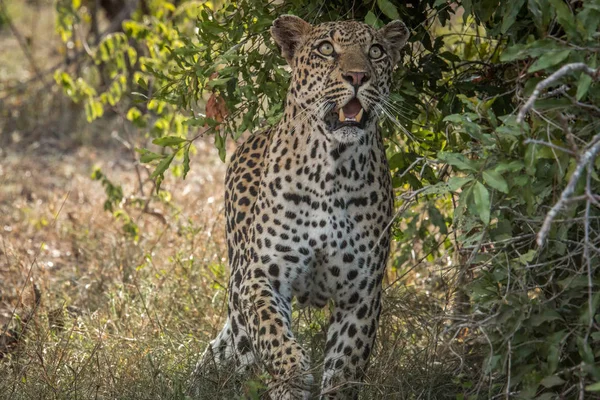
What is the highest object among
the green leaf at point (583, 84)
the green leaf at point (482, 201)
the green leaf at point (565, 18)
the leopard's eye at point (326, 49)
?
the green leaf at point (565, 18)

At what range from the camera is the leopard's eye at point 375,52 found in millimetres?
5039

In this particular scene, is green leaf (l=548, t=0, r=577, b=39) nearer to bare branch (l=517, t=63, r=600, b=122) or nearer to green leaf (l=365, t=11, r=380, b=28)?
bare branch (l=517, t=63, r=600, b=122)

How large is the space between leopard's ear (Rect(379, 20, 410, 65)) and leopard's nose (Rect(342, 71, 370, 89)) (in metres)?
0.37

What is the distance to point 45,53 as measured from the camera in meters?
14.0

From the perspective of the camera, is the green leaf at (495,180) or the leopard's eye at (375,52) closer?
the green leaf at (495,180)

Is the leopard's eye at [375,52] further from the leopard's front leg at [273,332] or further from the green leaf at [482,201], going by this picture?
the green leaf at [482,201]

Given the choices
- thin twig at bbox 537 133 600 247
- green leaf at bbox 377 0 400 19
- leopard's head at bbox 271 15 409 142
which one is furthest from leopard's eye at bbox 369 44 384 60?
thin twig at bbox 537 133 600 247

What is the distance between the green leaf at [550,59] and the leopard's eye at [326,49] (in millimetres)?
1421

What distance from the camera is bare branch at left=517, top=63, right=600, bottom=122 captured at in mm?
3268

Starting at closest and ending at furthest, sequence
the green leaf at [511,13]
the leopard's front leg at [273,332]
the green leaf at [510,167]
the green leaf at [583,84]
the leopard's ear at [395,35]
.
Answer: the green leaf at [583,84] < the green leaf at [510,167] < the green leaf at [511,13] < the leopard's front leg at [273,332] < the leopard's ear at [395,35]

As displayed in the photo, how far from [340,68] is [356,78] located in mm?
119

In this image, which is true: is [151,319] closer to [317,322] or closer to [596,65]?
[317,322]

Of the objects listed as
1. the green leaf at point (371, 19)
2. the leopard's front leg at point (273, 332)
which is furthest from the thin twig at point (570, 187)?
the green leaf at point (371, 19)

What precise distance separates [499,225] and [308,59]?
4.27 ft
